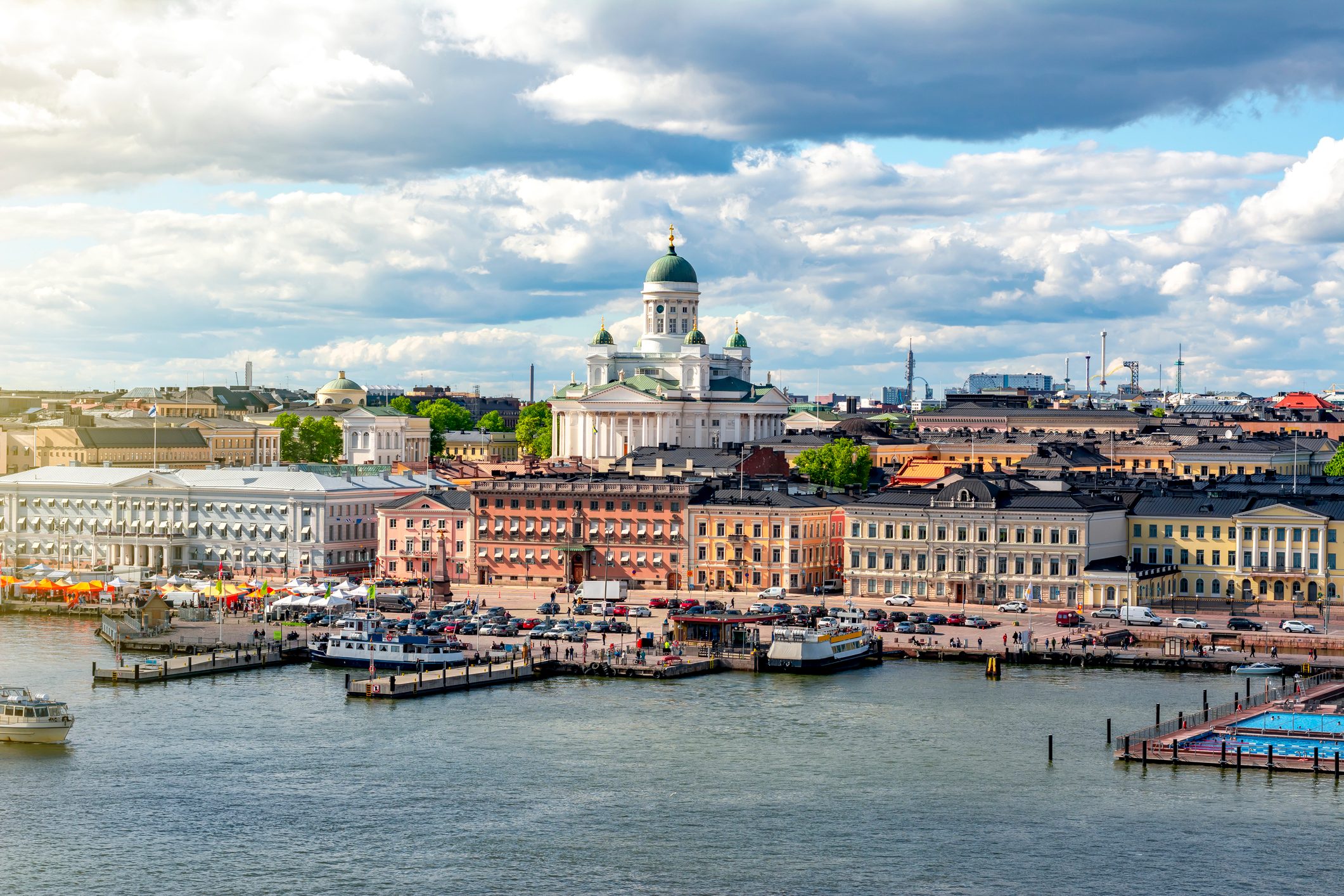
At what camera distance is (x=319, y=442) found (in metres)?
174

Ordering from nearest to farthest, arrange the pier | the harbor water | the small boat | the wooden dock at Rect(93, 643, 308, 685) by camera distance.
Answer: the harbor water → the pier → the small boat → the wooden dock at Rect(93, 643, 308, 685)

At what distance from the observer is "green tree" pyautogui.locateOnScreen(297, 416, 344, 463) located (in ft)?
566

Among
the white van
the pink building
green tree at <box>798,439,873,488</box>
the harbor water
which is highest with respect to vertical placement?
green tree at <box>798,439,873,488</box>

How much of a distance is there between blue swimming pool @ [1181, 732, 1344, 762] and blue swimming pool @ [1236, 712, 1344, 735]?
4.59ft

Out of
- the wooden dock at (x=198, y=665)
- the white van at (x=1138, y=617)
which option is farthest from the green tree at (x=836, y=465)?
the wooden dock at (x=198, y=665)

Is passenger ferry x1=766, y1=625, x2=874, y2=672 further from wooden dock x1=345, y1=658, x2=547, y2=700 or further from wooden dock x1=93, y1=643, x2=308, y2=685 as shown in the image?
wooden dock x1=93, y1=643, x2=308, y2=685

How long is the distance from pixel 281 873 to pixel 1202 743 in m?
26.7

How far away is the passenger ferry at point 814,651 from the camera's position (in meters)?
75.6

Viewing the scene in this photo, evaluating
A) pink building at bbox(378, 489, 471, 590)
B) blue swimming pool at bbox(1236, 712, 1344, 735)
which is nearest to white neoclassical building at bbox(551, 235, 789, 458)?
pink building at bbox(378, 489, 471, 590)

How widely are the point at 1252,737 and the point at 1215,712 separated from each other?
4.44 m

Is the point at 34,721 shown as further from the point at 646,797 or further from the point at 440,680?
the point at 646,797

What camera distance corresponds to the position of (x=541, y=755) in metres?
58.9

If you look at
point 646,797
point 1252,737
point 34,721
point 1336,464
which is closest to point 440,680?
point 34,721

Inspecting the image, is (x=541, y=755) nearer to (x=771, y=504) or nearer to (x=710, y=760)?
(x=710, y=760)
